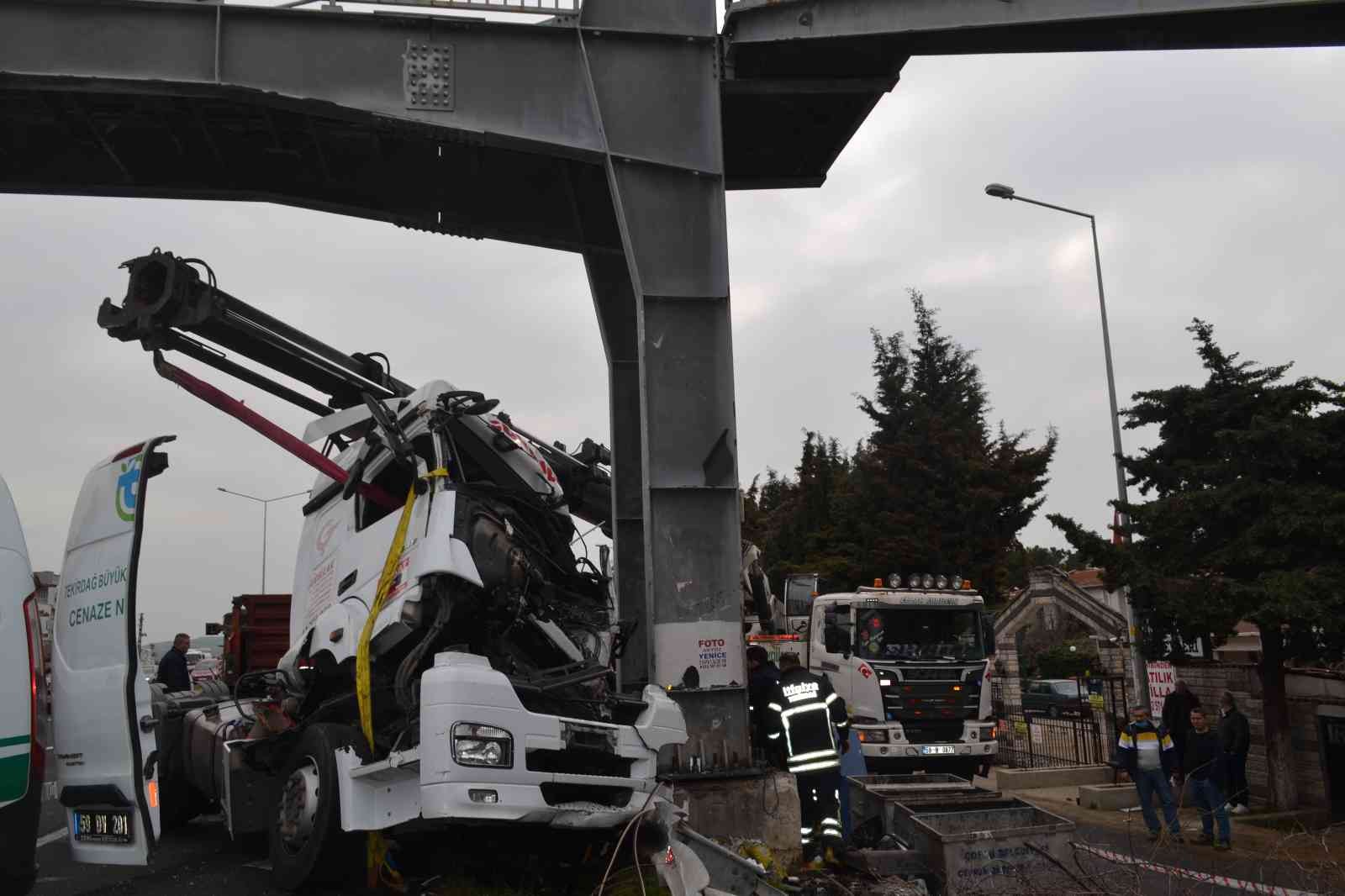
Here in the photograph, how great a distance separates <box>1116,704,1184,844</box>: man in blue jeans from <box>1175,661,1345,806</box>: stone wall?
1.92 m

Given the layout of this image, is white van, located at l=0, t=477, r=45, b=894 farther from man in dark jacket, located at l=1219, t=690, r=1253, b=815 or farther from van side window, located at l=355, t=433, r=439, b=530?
man in dark jacket, located at l=1219, t=690, r=1253, b=815

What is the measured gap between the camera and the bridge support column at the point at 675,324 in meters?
8.96

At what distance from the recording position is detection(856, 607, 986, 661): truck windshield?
15.1 metres

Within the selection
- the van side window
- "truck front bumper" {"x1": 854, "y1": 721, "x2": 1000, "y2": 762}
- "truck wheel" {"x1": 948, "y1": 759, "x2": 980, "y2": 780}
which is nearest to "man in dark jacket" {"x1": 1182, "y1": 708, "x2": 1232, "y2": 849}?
Result: "truck front bumper" {"x1": 854, "y1": 721, "x2": 1000, "y2": 762}

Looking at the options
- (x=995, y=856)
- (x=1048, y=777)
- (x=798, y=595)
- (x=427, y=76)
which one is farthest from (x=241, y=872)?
(x=798, y=595)

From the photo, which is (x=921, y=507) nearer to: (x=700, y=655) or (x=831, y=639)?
(x=831, y=639)

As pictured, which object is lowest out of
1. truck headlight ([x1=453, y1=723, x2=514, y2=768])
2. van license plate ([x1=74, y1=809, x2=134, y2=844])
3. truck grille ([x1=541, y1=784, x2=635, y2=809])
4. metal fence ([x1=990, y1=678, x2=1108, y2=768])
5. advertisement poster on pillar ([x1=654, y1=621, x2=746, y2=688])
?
metal fence ([x1=990, y1=678, x2=1108, y2=768])

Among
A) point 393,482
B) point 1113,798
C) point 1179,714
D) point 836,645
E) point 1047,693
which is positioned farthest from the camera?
point 1047,693

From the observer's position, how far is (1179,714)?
44.5 ft

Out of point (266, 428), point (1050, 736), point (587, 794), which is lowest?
point (1050, 736)

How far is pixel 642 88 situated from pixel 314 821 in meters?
6.44

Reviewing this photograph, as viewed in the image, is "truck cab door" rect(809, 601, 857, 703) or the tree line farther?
"truck cab door" rect(809, 601, 857, 703)

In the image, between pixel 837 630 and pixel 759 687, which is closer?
pixel 759 687

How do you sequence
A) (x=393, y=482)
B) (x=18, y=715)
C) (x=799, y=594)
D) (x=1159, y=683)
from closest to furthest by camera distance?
(x=18, y=715), (x=393, y=482), (x=1159, y=683), (x=799, y=594)
